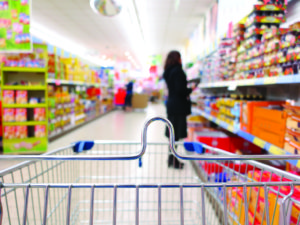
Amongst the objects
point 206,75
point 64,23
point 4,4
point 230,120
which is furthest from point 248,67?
point 64,23

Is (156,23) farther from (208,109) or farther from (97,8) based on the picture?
(208,109)

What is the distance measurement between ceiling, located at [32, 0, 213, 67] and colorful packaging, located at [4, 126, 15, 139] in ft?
7.55

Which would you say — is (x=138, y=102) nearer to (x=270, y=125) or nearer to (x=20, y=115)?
(x=20, y=115)

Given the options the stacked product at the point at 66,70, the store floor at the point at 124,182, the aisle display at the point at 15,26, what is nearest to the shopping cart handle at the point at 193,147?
the store floor at the point at 124,182

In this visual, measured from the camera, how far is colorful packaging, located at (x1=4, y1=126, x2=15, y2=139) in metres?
3.51

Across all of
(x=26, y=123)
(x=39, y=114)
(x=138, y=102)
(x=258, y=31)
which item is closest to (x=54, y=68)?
(x=39, y=114)

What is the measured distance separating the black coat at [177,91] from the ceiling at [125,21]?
2992mm

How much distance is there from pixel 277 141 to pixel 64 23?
7.82 metres

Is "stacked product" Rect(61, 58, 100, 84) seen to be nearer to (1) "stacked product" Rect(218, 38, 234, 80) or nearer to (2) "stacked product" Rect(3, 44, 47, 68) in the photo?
(2) "stacked product" Rect(3, 44, 47, 68)

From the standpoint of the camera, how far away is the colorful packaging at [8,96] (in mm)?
3514

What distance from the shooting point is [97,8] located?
421 centimetres

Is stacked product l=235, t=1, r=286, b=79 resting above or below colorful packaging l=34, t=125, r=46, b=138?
above

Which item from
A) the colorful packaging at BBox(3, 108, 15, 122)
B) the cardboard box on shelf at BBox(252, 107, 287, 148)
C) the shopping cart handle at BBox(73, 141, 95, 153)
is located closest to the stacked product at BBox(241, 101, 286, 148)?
the cardboard box on shelf at BBox(252, 107, 287, 148)

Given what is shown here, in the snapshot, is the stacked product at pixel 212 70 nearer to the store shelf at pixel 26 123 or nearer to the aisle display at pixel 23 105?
the aisle display at pixel 23 105
